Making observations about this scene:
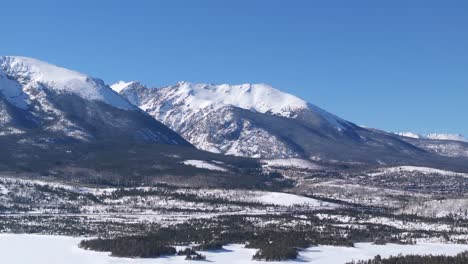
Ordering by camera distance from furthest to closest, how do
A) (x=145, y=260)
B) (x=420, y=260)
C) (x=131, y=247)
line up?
1. (x=131, y=247)
2. (x=145, y=260)
3. (x=420, y=260)

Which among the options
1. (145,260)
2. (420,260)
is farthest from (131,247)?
(420,260)

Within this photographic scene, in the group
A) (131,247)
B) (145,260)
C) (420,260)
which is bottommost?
(145,260)

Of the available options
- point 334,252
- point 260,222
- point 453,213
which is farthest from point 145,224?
point 453,213

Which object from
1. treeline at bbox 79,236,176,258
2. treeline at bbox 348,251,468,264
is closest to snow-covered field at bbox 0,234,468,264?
treeline at bbox 79,236,176,258

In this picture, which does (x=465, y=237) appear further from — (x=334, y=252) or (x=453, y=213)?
(x=453, y=213)

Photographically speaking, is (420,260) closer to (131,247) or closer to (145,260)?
(145,260)

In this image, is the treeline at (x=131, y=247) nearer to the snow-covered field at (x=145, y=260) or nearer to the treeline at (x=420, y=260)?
the snow-covered field at (x=145, y=260)

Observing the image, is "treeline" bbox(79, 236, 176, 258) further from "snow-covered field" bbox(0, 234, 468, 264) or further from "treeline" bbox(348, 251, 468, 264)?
"treeline" bbox(348, 251, 468, 264)

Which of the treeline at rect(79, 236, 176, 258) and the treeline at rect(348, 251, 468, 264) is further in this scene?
the treeline at rect(79, 236, 176, 258)
